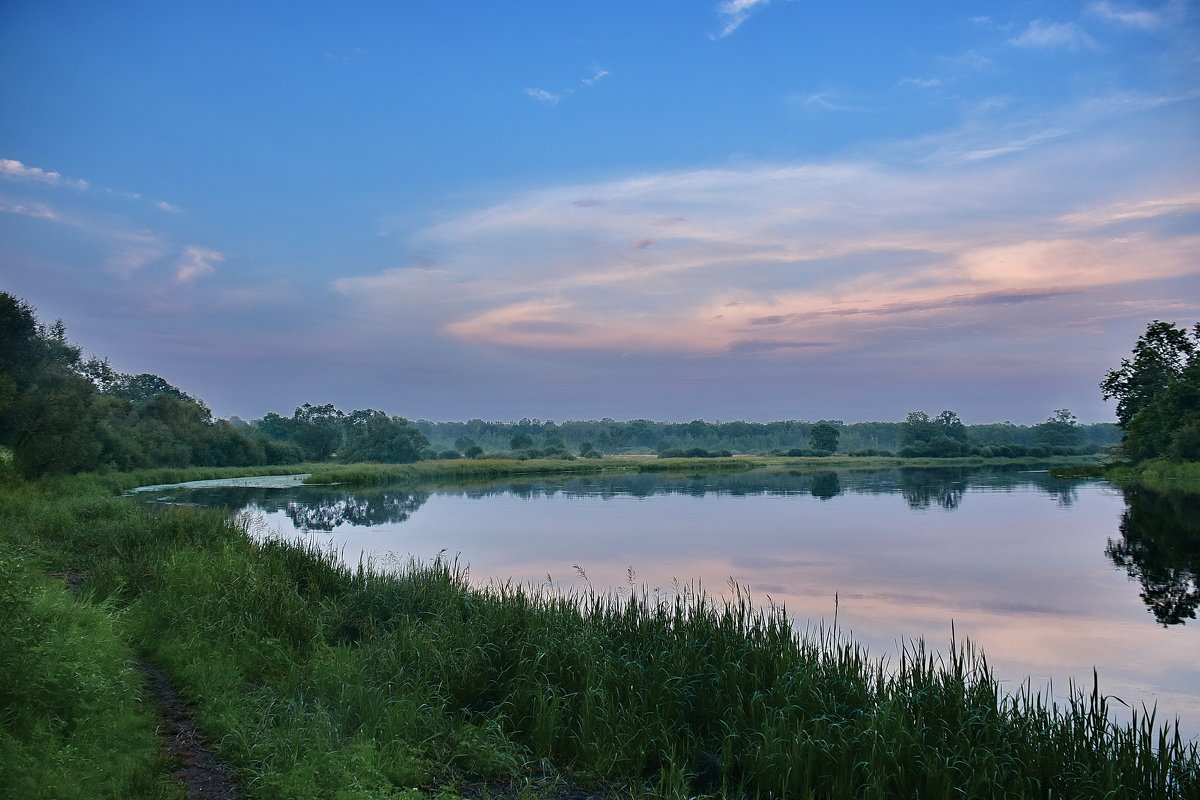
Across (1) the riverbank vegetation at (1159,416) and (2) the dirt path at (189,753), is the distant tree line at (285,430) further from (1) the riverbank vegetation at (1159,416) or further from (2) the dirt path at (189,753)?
(2) the dirt path at (189,753)

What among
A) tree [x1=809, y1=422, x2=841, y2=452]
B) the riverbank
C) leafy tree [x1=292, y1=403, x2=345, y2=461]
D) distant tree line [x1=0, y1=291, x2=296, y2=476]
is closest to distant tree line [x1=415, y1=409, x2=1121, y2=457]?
tree [x1=809, y1=422, x2=841, y2=452]

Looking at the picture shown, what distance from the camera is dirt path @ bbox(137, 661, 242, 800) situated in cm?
492

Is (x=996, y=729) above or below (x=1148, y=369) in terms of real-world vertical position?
below

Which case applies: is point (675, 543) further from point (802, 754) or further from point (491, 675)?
point (802, 754)

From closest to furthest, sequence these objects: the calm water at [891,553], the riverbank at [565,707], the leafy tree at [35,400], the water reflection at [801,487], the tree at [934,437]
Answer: the riverbank at [565,707] → the calm water at [891,553] → the leafy tree at [35,400] → the water reflection at [801,487] → the tree at [934,437]

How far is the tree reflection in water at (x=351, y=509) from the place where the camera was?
25.6 m

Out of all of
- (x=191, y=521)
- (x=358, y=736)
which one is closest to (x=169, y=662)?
(x=358, y=736)

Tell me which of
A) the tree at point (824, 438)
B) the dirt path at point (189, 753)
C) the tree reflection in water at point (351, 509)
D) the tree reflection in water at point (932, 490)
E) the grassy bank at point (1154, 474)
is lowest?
the tree reflection in water at point (351, 509)

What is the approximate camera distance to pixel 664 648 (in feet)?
24.8

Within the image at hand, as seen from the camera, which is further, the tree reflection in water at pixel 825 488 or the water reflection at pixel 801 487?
the tree reflection in water at pixel 825 488

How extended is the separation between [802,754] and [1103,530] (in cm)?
2144

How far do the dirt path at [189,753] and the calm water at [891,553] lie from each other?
501 centimetres

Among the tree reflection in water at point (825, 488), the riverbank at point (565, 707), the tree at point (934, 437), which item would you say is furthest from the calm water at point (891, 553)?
the tree at point (934, 437)

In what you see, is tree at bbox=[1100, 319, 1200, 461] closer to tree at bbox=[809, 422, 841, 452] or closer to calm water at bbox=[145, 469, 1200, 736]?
calm water at bbox=[145, 469, 1200, 736]
